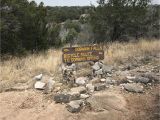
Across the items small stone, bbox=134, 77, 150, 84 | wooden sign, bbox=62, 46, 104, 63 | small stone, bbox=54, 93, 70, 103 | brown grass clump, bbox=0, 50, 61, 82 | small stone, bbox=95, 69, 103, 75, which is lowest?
small stone, bbox=54, 93, 70, 103

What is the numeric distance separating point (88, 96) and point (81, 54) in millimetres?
1726

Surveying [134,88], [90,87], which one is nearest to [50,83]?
[90,87]

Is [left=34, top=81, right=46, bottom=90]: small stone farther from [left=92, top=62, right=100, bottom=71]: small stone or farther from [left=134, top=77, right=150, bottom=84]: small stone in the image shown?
[left=134, top=77, right=150, bottom=84]: small stone

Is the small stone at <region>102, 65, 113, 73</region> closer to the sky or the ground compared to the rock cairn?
closer to the sky

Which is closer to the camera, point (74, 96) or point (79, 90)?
point (74, 96)

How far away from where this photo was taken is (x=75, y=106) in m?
7.52

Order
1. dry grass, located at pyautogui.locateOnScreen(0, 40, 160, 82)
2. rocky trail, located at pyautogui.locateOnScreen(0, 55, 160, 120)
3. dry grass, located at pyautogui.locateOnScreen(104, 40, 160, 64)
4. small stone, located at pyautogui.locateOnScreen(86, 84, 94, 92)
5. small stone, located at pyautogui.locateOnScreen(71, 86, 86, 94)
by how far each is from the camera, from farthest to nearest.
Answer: dry grass, located at pyautogui.locateOnScreen(104, 40, 160, 64) → dry grass, located at pyautogui.locateOnScreen(0, 40, 160, 82) → small stone, located at pyautogui.locateOnScreen(86, 84, 94, 92) → small stone, located at pyautogui.locateOnScreen(71, 86, 86, 94) → rocky trail, located at pyautogui.locateOnScreen(0, 55, 160, 120)

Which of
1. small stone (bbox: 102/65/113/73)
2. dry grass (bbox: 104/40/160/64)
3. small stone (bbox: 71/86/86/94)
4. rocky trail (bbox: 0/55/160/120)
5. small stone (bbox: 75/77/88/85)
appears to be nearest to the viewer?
rocky trail (bbox: 0/55/160/120)

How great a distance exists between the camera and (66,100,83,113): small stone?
24.5 ft

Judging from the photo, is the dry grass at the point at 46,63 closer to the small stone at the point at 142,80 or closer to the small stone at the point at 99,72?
the small stone at the point at 99,72

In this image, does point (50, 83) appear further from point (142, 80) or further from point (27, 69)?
point (142, 80)

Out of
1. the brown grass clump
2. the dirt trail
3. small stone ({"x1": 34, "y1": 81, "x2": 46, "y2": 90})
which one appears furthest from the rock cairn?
the brown grass clump

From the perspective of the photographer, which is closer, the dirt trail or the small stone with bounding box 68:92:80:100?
the dirt trail

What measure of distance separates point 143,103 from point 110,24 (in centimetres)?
928
